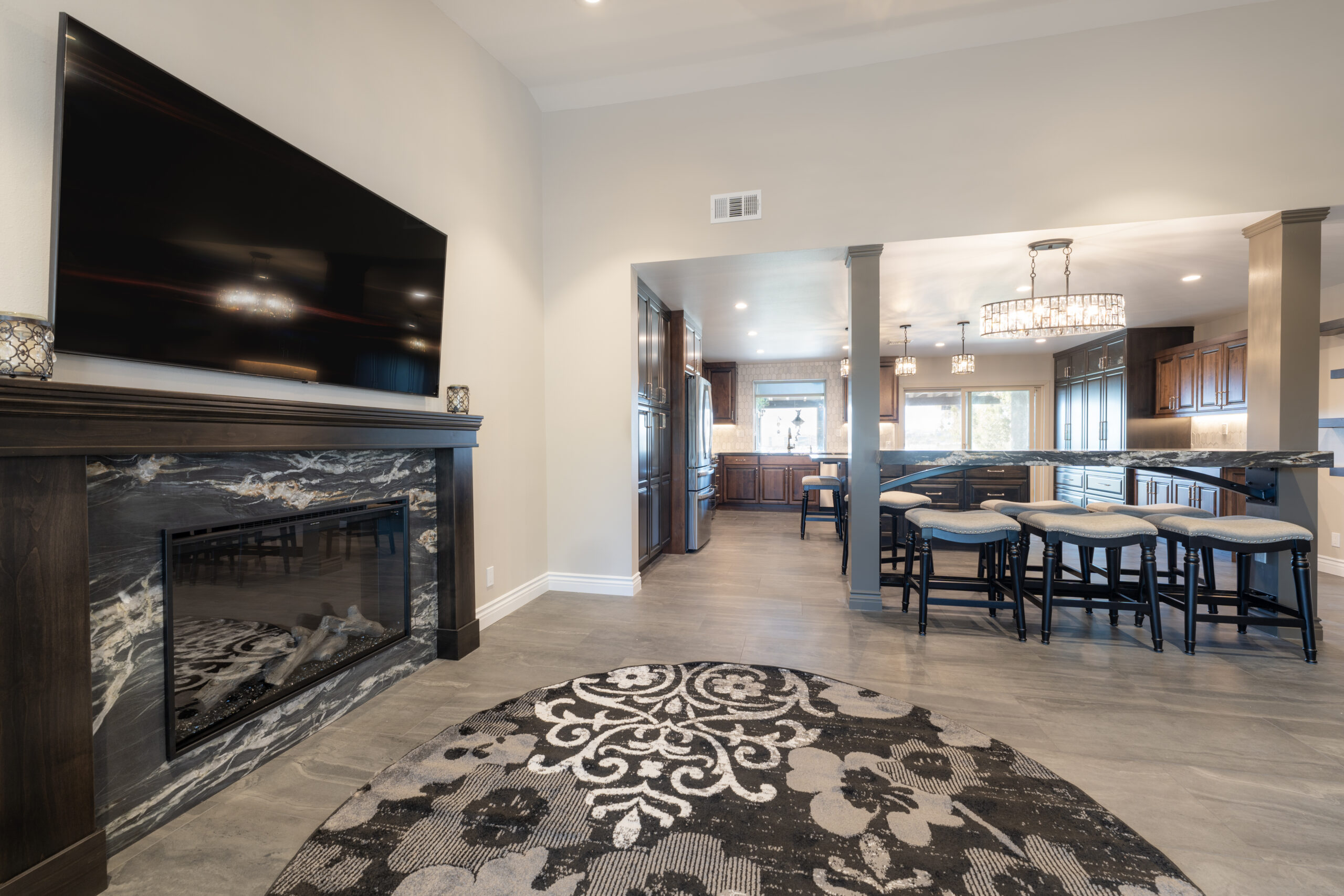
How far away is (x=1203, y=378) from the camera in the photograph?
601 cm

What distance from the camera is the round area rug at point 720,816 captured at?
1.35 metres

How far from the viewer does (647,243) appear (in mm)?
3828

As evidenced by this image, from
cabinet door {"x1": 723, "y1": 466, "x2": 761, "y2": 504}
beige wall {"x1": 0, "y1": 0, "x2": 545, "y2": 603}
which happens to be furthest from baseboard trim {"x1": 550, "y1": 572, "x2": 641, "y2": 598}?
cabinet door {"x1": 723, "y1": 466, "x2": 761, "y2": 504}

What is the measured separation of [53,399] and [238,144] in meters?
1.03

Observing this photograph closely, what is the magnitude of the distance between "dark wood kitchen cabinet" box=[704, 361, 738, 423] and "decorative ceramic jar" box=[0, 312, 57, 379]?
862 centimetres

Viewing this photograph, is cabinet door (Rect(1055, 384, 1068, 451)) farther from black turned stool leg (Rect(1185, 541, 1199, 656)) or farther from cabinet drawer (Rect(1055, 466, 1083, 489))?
black turned stool leg (Rect(1185, 541, 1199, 656))

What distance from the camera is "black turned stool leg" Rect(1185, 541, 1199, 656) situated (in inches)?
110

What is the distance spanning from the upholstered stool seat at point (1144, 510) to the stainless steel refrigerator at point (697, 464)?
3.18 m

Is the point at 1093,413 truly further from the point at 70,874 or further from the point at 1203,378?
the point at 70,874

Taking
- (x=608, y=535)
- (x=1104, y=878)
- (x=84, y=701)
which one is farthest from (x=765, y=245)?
(x=84, y=701)

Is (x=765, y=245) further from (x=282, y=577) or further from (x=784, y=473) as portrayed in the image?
(x=784, y=473)

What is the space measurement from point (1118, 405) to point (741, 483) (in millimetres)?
5212

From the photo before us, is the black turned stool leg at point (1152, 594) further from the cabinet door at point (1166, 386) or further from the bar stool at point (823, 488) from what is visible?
the cabinet door at point (1166, 386)

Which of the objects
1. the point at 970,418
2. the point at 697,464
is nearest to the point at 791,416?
the point at 970,418
